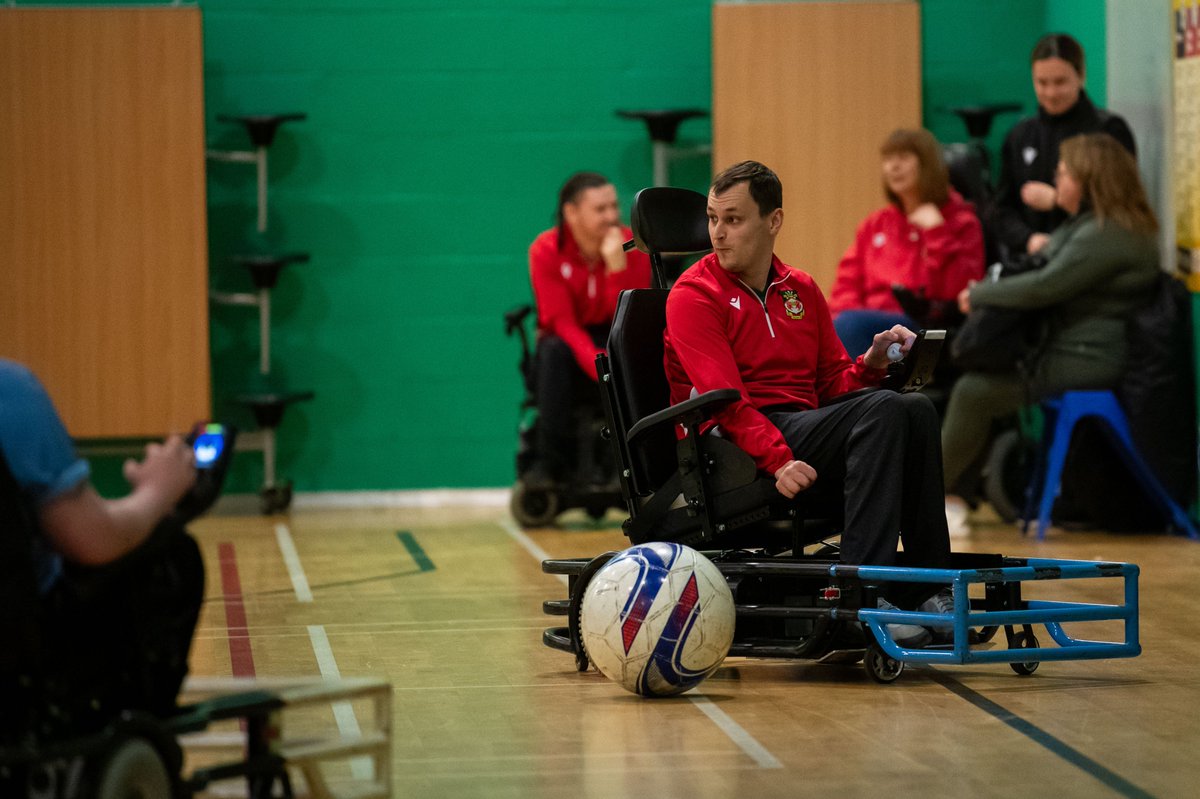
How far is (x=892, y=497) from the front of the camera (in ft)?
13.0

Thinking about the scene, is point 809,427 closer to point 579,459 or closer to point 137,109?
point 579,459

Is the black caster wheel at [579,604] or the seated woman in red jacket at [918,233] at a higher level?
the seated woman in red jacket at [918,233]

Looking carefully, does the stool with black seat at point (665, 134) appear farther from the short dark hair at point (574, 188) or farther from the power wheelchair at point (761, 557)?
the power wheelchair at point (761, 557)

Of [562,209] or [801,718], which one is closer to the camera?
[801,718]

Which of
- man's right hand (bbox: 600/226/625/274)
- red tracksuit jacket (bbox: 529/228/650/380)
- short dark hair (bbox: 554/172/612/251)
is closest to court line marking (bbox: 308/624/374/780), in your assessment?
red tracksuit jacket (bbox: 529/228/650/380)

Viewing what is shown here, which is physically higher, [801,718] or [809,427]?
[809,427]

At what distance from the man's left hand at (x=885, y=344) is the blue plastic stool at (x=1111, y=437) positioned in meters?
2.97

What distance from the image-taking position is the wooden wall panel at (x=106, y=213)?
8.37m

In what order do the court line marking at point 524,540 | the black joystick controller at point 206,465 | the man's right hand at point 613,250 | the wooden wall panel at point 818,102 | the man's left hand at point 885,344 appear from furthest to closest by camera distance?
the wooden wall panel at point 818,102, the man's right hand at point 613,250, the court line marking at point 524,540, the man's left hand at point 885,344, the black joystick controller at point 206,465

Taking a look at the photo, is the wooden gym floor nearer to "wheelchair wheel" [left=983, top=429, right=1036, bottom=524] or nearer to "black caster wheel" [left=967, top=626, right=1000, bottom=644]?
"black caster wheel" [left=967, top=626, right=1000, bottom=644]

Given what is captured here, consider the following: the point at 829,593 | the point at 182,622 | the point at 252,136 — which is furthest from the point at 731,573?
the point at 252,136

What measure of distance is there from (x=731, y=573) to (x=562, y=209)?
3.84m

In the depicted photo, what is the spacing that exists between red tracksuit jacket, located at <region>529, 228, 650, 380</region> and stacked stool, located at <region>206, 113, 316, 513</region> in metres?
1.48

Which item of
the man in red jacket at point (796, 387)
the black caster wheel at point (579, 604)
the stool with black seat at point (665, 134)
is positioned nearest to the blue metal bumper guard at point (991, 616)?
the man in red jacket at point (796, 387)
